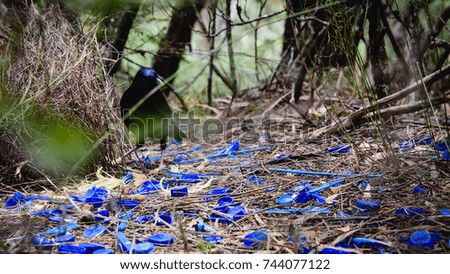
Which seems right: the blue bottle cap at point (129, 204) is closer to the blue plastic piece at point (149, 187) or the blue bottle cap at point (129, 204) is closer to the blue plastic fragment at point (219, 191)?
the blue plastic piece at point (149, 187)

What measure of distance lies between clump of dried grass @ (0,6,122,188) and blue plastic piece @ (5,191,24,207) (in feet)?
0.48

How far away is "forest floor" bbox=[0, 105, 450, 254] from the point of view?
1.47 m

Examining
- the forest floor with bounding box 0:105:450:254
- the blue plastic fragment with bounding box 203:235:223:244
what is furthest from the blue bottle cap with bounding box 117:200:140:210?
the blue plastic fragment with bounding box 203:235:223:244

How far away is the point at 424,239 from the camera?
1.38 metres

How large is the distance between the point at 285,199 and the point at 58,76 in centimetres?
115

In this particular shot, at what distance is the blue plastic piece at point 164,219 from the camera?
1.72m

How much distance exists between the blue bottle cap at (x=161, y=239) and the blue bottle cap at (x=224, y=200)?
1.18 ft

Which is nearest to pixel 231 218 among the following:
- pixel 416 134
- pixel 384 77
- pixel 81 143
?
pixel 81 143

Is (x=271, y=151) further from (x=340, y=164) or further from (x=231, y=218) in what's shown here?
(x=231, y=218)

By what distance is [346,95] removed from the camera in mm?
4043

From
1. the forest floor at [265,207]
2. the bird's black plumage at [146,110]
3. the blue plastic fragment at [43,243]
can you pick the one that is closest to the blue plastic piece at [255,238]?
the forest floor at [265,207]

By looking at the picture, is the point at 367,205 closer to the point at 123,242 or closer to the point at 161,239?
the point at 161,239

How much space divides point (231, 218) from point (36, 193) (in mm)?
966

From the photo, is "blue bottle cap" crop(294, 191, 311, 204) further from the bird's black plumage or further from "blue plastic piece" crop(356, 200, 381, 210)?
the bird's black plumage
